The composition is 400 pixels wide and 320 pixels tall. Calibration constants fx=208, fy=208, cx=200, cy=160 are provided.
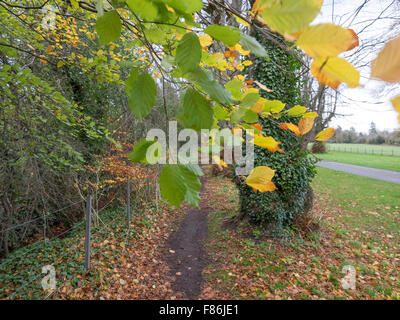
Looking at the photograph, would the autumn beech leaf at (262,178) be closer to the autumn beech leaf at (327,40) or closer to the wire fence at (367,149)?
the autumn beech leaf at (327,40)

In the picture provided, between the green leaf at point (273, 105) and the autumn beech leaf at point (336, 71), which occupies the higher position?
the green leaf at point (273, 105)

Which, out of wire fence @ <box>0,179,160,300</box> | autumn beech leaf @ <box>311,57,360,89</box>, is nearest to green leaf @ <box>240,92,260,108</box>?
autumn beech leaf @ <box>311,57,360,89</box>

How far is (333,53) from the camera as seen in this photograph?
356 millimetres

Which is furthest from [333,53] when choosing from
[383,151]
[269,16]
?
[383,151]

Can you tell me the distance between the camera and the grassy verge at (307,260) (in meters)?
3.58

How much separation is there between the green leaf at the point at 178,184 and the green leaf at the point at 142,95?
0.53ft

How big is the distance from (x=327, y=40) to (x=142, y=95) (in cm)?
42

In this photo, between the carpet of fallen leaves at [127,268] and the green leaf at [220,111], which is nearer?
the green leaf at [220,111]

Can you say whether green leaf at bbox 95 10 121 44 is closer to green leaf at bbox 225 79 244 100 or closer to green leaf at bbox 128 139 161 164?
green leaf at bbox 128 139 161 164

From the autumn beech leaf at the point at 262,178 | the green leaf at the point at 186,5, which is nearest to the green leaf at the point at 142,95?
the green leaf at the point at 186,5

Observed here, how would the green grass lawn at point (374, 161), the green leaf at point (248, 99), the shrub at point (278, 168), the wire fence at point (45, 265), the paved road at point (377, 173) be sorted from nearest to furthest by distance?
the green leaf at point (248, 99) < the wire fence at point (45, 265) < the shrub at point (278, 168) < the paved road at point (377, 173) < the green grass lawn at point (374, 161)

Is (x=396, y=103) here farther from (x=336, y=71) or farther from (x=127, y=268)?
(x=127, y=268)

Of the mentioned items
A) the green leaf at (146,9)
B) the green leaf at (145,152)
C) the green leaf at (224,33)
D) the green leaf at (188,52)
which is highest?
the green leaf at (146,9)

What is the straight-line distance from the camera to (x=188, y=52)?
50 centimetres
